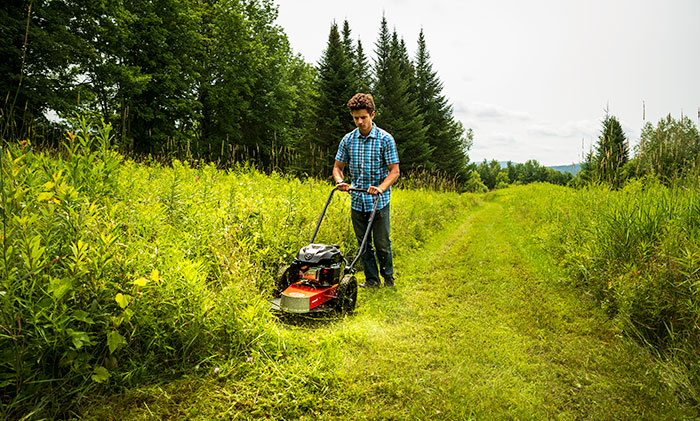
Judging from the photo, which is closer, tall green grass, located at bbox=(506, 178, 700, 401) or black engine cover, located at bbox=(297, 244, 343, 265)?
tall green grass, located at bbox=(506, 178, 700, 401)

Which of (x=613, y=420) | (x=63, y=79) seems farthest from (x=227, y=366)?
(x=63, y=79)

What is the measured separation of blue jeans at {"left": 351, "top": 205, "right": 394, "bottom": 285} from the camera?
4.85 m

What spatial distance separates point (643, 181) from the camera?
5660mm

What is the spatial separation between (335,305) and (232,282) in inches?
45.3

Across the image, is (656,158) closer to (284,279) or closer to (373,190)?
(373,190)

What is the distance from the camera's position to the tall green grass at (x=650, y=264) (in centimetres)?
292

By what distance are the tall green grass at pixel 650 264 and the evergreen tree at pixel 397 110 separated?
22.3 meters

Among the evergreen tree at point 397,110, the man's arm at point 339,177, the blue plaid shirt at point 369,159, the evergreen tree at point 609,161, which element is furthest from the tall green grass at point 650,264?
the evergreen tree at point 397,110

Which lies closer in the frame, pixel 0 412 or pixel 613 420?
pixel 0 412

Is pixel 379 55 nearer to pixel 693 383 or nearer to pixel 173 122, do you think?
pixel 173 122

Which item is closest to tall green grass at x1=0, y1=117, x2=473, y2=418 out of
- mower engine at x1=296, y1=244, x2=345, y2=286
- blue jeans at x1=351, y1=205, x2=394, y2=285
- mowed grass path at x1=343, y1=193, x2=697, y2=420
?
mower engine at x1=296, y1=244, x2=345, y2=286

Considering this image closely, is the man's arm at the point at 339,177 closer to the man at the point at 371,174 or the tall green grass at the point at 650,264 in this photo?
the man at the point at 371,174

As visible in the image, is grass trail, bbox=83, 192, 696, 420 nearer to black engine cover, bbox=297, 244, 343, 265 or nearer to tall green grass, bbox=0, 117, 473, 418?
tall green grass, bbox=0, 117, 473, 418

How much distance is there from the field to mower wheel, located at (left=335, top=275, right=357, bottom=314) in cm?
18
